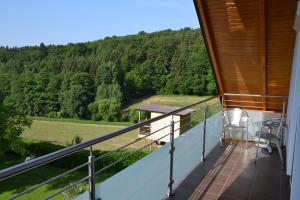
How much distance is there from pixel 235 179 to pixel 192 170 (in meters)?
0.52

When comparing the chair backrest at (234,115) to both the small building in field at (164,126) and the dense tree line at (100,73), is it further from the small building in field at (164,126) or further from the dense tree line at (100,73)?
the dense tree line at (100,73)

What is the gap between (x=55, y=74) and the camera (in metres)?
36.3

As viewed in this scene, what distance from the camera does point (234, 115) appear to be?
17.1 ft

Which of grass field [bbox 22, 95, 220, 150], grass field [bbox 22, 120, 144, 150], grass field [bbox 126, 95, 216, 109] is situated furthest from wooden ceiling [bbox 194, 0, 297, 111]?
grass field [bbox 126, 95, 216, 109]

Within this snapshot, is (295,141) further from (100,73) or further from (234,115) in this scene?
(100,73)

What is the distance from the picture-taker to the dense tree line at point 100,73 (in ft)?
101

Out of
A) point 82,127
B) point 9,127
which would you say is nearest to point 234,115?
point 9,127

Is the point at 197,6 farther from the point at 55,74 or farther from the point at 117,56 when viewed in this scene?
the point at 55,74

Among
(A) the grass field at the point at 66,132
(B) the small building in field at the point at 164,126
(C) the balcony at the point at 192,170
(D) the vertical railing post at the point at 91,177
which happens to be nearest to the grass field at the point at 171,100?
(A) the grass field at the point at 66,132

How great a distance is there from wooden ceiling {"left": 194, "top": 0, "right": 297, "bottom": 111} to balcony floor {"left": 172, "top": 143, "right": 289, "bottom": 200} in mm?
1454

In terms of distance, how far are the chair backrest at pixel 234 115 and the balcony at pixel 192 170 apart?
0.14m

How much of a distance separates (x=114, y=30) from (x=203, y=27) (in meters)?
34.9

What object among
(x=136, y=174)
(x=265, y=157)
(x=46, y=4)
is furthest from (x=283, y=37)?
(x=46, y=4)

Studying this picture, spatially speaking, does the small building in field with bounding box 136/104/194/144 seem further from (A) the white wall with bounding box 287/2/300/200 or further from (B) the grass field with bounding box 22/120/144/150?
(B) the grass field with bounding box 22/120/144/150
